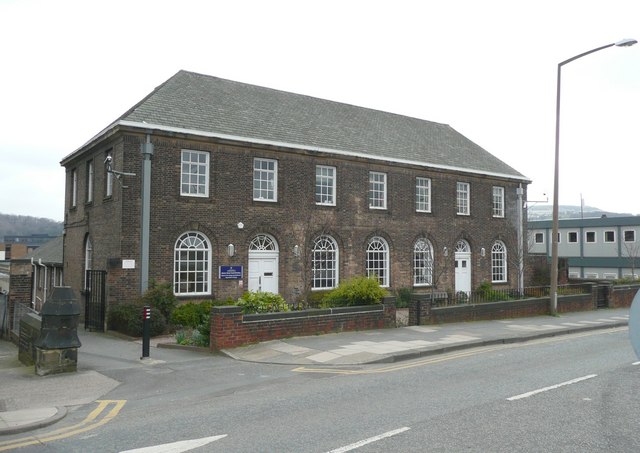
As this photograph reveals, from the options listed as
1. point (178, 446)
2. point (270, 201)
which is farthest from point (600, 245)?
point (178, 446)

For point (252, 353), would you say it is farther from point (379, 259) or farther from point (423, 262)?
point (423, 262)

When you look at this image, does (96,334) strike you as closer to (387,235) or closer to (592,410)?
(387,235)

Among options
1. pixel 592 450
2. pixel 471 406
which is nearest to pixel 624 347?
pixel 471 406

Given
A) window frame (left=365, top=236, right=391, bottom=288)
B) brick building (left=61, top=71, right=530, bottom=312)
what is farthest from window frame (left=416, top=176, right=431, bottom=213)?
window frame (left=365, top=236, right=391, bottom=288)

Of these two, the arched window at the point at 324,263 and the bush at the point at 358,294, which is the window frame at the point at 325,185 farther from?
the bush at the point at 358,294

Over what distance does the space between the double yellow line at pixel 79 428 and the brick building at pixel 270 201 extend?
11.0 meters

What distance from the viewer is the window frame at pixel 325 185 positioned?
2394 cm

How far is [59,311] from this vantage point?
1106 centimetres

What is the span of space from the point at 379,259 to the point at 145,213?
1134 centimetres

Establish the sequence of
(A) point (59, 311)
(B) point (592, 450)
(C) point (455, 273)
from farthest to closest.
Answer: (C) point (455, 273), (A) point (59, 311), (B) point (592, 450)

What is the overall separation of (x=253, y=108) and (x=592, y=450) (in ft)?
68.0

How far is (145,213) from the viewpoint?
62.8ft

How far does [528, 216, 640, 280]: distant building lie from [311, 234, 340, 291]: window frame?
27171 millimetres

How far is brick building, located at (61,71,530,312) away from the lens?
19641mm
